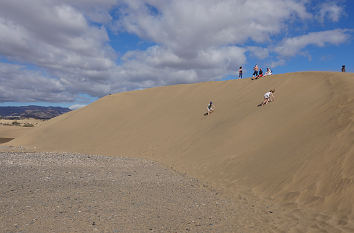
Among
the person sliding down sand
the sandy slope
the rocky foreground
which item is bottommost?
the rocky foreground

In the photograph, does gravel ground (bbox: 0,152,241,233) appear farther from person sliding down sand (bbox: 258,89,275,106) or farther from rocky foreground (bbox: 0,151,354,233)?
person sliding down sand (bbox: 258,89,275,106)

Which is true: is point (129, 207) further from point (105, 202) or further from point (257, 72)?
point (257, 72)

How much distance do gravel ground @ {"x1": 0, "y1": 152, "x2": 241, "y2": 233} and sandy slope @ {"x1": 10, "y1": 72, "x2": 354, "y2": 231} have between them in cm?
182

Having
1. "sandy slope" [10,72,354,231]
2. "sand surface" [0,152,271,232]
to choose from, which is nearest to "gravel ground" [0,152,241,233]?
"sand surface" [0,152,271,232]

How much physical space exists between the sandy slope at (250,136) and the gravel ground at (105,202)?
1825 mm

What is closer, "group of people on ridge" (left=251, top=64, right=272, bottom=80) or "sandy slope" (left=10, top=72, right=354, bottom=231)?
"sandy slope" (left=10, top=72, right=354, bottom=231)

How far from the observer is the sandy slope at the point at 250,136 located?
789cm

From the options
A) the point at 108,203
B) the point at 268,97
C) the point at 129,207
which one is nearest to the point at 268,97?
the point at 268,97

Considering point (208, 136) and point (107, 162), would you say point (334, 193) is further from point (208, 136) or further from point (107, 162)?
point (107, 162)

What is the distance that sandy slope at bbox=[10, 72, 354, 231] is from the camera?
25.9 feet

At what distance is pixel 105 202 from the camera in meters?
7.04

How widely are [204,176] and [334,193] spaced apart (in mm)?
5254

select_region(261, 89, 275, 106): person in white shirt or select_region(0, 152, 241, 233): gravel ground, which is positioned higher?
select_region(261, 89, 275, 106): person in white shirt

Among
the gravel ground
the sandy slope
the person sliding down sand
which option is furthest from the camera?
the person sliding down sand
